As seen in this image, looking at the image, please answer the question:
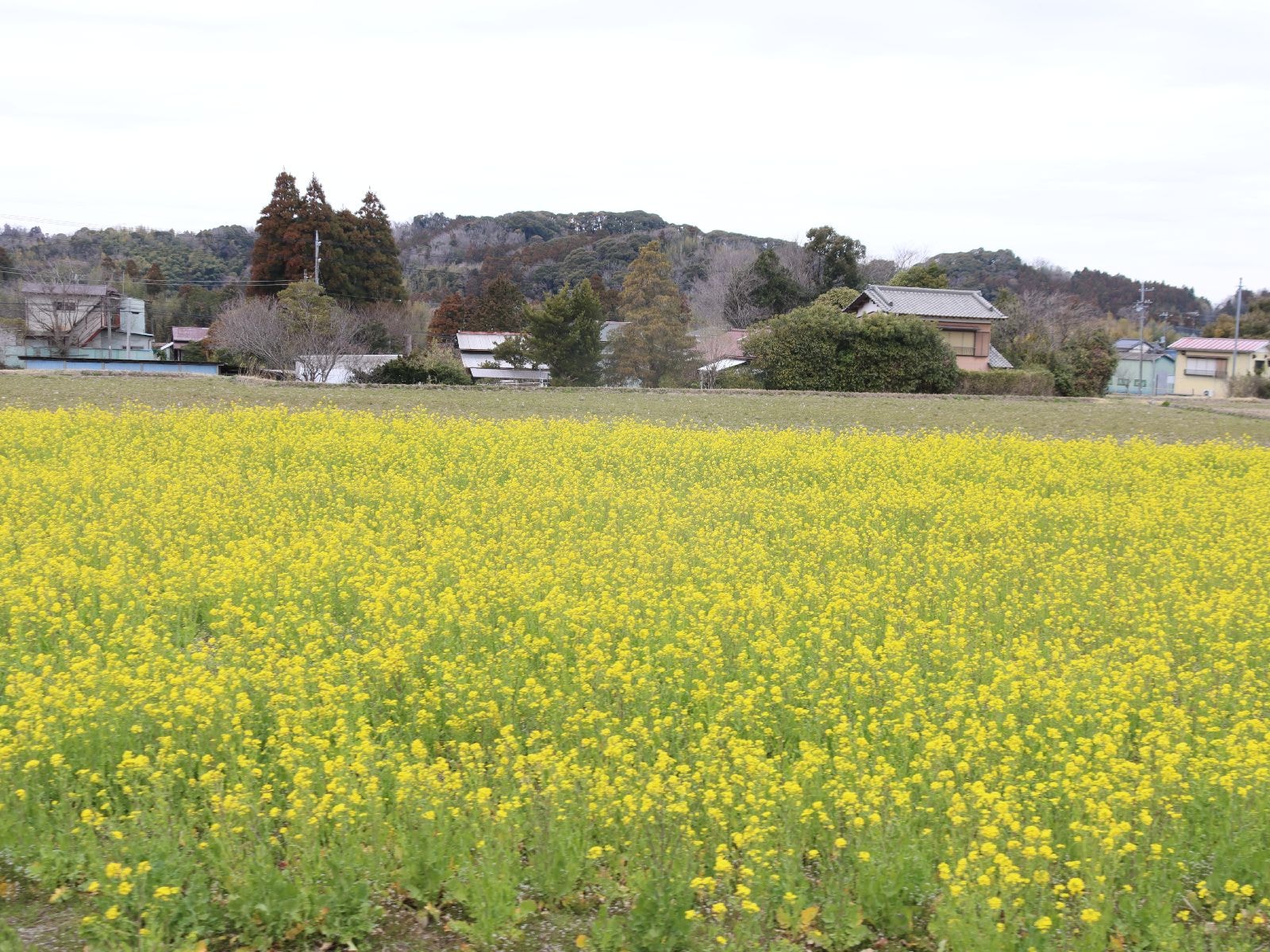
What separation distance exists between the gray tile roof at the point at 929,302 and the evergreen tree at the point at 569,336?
12352 millimetres

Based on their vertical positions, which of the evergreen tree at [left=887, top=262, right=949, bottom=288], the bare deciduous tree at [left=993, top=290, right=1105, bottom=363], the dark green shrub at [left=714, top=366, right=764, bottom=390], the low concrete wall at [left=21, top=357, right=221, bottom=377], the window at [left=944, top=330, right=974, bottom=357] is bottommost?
the dark green shrub at [left=714, top=366, right=764, bottom=390]

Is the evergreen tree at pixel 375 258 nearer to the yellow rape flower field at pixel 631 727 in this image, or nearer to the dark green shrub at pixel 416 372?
the dark green shrub at pixel 416 372

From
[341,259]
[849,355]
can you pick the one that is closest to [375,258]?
[341,259]

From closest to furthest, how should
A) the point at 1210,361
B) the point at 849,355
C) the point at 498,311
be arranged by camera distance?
the point at 849,355 < the point at 498,311 < the point at 1210,361

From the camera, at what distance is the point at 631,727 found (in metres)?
4.86

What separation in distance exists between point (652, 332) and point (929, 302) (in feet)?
43.9

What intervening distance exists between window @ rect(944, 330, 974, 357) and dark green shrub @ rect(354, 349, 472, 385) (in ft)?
65.6

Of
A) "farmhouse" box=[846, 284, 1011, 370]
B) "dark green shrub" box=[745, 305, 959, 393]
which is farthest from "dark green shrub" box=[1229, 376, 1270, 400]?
"dark green shrub" box=[745, 305, 959, 393]

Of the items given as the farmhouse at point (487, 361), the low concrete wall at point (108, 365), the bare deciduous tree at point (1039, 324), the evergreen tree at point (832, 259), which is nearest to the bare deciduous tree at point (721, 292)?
the evergreen tree at point (832, 259)

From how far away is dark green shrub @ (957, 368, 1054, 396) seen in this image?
3653cm

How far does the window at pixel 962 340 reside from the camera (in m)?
42.6

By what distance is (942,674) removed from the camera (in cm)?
586

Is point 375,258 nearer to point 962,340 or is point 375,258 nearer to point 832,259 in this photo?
point 832,259

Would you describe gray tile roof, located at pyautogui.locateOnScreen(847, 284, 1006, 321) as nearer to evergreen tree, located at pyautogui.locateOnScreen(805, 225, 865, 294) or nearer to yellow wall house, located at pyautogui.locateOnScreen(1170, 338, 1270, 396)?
evergreen tree, located at pyautogui.locateOnScreen(805, 225, 865, 294)
